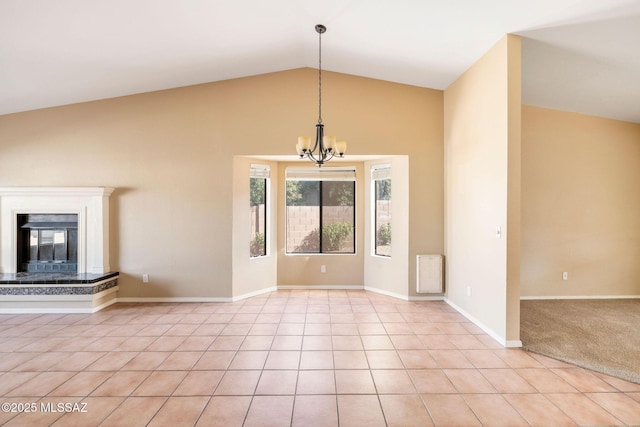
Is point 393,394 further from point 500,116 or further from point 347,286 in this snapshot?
point 347,286

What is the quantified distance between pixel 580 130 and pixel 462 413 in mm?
4896

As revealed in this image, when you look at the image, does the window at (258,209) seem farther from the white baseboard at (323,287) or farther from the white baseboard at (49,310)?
the white baseboard at (49,310)

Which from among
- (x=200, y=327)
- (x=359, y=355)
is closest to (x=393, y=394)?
(x=359, y=355)

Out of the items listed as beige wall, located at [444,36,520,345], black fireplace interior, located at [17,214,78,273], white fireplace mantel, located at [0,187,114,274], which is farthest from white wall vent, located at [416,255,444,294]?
black fireplace interior, located at [17,214,78,273]

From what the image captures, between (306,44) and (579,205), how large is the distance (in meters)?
4.75

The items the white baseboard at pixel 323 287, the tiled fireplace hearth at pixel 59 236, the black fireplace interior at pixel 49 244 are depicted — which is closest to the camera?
the tiled fireplace hearth at pixel 59 236

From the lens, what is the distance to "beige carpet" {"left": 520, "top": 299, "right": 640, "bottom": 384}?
2.99 m

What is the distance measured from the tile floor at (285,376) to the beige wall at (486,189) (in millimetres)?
431

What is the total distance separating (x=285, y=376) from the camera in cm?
276

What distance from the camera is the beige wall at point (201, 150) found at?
4.92 meters

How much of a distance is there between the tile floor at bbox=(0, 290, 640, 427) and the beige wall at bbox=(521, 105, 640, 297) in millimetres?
2101

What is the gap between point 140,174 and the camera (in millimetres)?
4957

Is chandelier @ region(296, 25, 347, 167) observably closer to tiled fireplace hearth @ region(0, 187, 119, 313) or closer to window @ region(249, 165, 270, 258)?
window @ region(249, 165, 270, 258)

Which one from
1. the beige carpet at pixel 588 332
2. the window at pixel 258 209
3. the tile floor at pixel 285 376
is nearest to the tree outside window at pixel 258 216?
the window at pixel 258 209
